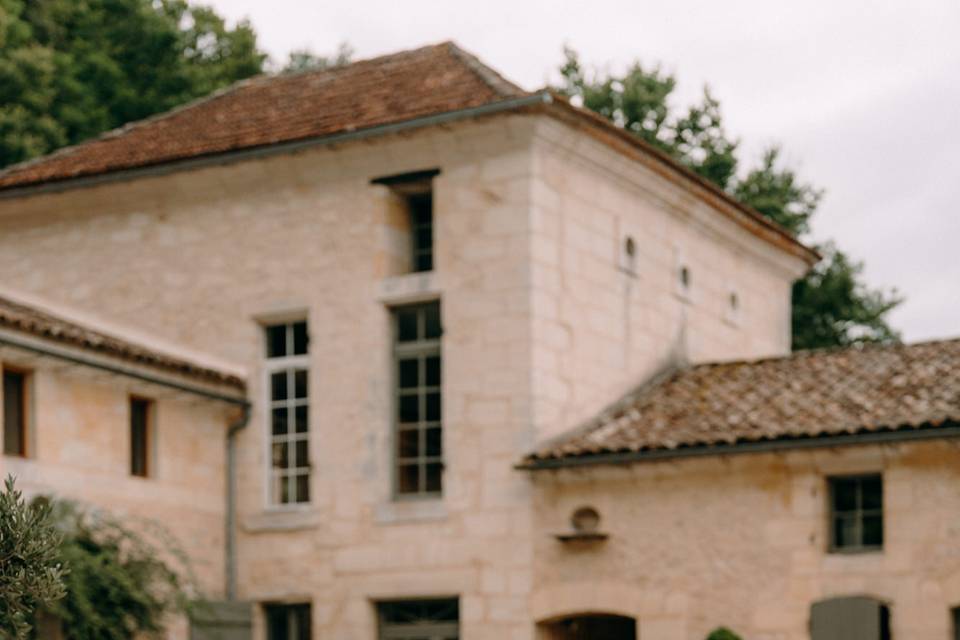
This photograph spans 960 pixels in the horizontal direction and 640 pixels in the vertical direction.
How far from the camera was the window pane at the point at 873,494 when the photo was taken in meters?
18.6

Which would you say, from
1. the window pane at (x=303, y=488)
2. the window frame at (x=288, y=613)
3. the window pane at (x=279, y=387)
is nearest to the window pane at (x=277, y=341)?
the window pane at (x=279, y=387)

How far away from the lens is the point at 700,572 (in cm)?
1908

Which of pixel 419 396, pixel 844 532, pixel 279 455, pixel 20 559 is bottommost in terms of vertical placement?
pixel 844 532

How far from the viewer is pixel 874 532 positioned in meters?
18.5

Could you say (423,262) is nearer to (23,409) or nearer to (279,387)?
(279,387)

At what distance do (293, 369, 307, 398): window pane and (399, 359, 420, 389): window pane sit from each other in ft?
3.59

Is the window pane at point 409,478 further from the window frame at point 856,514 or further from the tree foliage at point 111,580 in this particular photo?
the window frame at point 856,514

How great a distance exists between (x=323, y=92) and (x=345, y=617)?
5.96 meters

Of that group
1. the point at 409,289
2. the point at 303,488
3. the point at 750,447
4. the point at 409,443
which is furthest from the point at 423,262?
the point at 750,447

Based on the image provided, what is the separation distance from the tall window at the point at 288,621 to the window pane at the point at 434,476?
179 centimetres

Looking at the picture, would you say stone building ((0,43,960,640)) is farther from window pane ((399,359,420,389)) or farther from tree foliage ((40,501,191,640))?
tree foliage ((40,501,191,640))

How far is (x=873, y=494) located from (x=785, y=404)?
4.50 ft

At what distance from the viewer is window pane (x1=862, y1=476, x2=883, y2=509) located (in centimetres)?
1856

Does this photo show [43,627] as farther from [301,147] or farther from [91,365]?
[301,147]
